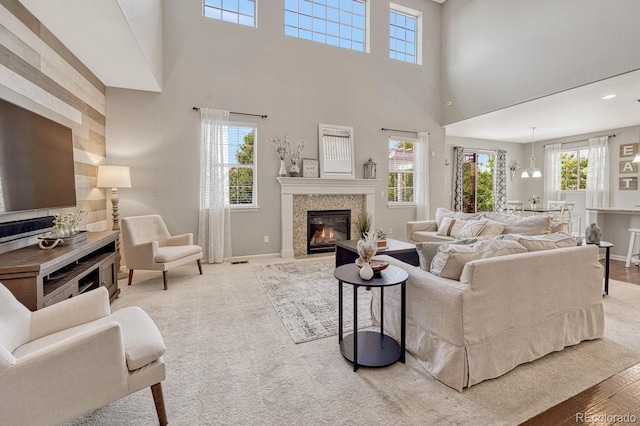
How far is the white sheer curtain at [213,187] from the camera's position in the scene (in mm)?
4840

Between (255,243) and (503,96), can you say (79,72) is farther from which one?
(503,96)

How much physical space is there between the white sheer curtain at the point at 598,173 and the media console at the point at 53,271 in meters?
9.68

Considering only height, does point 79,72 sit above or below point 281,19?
below

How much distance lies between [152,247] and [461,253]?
11.1 feet

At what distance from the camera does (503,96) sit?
17.7 feet

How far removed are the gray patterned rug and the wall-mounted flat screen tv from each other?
2.23m

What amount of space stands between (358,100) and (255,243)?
3.47 m

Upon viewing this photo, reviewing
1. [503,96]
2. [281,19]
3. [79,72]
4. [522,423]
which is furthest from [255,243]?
[503,96]

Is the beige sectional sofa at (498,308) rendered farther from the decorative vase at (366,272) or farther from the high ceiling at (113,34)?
the high ceiling at (113,34)

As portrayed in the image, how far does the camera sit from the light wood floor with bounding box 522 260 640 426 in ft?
5.07

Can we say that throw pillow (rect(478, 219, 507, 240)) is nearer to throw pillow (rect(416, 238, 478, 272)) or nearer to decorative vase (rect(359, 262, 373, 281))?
throw pillow (rect(416, 238, 478, 272))

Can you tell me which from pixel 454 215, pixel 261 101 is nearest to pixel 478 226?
pixel 454 215

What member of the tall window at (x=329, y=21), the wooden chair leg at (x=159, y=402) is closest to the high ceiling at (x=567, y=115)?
the tall window at (x=329, y=21)

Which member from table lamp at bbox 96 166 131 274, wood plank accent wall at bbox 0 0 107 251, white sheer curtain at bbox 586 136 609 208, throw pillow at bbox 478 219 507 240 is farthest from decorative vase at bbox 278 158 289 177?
white sheer curtain at bbox 586 136 609 208
